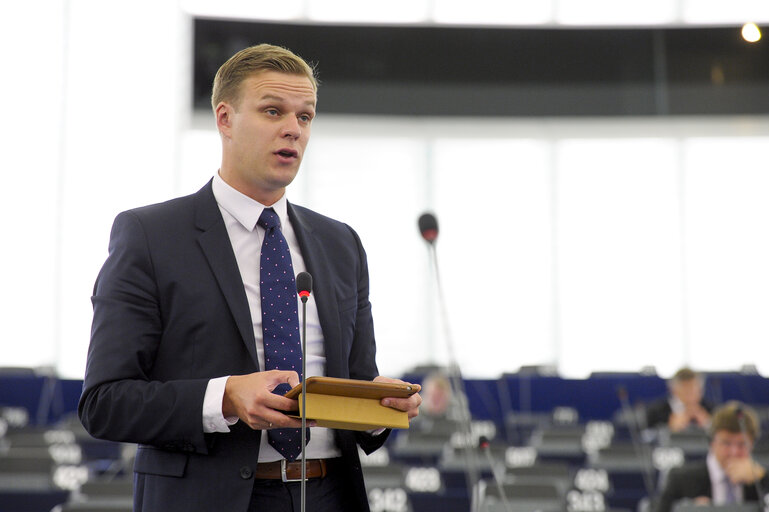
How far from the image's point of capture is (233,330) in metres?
1.84

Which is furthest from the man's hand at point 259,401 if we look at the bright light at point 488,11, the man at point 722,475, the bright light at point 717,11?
the bright light at point 717,11

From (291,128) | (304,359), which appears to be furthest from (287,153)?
(304,359)

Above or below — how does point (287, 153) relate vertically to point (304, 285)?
above

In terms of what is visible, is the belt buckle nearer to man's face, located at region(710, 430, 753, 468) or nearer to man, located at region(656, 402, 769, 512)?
man, located at region(656, 402, 769, 512)

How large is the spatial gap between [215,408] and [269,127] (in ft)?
1.84

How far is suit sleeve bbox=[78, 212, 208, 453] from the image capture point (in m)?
1.72

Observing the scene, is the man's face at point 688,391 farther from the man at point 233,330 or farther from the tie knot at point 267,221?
the tie knot at point 267,221

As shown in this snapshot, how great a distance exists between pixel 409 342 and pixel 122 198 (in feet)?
13.7

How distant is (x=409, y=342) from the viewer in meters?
13.5

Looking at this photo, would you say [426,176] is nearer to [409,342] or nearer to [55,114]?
[409,342]

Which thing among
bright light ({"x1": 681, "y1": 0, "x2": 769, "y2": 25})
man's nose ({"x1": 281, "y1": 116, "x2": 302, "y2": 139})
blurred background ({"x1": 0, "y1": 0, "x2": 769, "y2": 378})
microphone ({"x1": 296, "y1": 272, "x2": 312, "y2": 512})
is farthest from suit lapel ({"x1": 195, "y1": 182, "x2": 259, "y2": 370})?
bright light ({"x1": 681, "y1": 0, "x2": 769, "y2": 25})

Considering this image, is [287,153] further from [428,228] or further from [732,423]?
[732,423]

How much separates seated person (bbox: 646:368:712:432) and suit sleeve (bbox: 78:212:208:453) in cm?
725

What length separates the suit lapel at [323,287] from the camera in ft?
6.39
